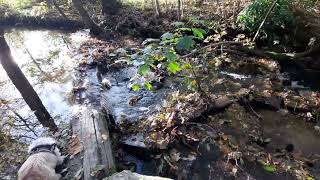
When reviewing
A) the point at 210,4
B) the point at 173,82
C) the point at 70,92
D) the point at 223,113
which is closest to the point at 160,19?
the point at 210,4

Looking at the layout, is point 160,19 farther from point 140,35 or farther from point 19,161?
point 19,161

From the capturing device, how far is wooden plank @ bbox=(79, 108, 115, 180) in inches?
188

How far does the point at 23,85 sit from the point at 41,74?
3131mm

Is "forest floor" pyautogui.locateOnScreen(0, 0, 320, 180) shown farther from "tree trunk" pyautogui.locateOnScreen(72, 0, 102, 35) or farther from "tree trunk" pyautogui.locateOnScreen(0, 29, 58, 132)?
"tree trunk" pyautogui.locateOnScreen(72, 0, 102, 35)

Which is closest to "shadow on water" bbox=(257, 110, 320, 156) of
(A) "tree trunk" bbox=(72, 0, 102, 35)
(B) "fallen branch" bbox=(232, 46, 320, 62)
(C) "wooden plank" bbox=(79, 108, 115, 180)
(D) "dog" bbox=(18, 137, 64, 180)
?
(B) "fallen branch" bbox=(232, 46, 320, 62)

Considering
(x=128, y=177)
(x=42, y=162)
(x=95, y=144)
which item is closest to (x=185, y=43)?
(x=128, y=177)

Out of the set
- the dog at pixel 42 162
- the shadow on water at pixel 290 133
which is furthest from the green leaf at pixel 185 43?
the dog at pixel 42 162

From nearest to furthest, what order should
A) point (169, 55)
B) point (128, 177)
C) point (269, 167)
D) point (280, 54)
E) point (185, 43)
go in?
point (128, 177) → point (185, 43) → point (169, 55) → point (269, 167) → point (280, 54)

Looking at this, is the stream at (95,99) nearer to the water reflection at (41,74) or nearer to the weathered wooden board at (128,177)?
the water reflection at (41,74)

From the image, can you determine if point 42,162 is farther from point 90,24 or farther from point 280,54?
point 90,24

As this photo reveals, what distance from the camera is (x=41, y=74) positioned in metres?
9.48

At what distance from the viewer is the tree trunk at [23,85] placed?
5.97m

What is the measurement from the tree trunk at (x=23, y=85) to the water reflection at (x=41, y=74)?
0.25 m

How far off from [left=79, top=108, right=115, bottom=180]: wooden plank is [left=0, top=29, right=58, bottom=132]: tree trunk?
122 cm
